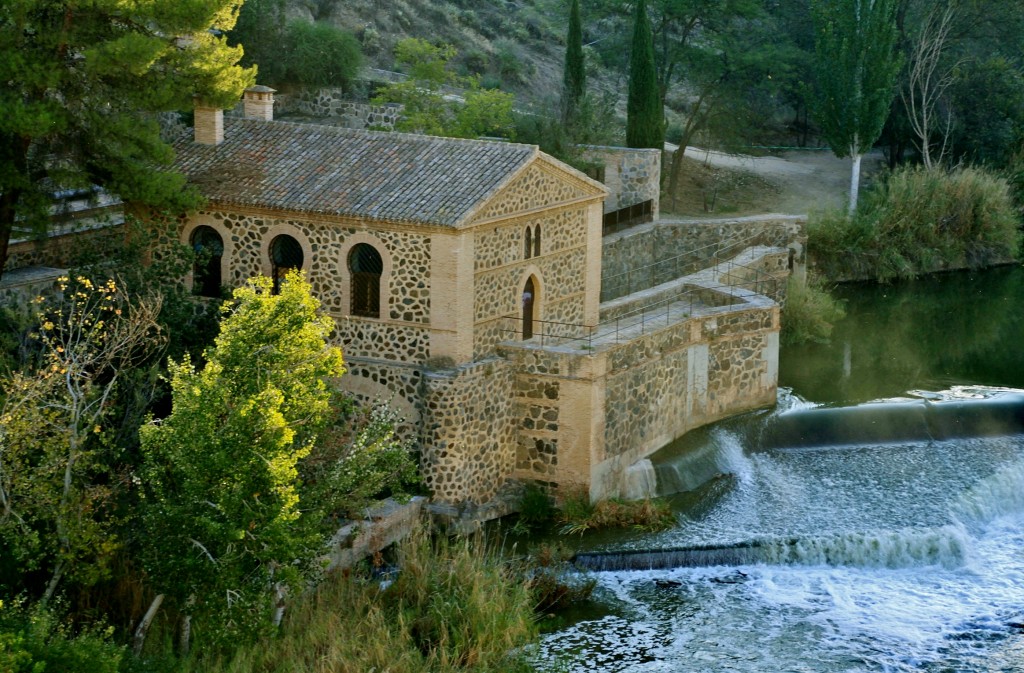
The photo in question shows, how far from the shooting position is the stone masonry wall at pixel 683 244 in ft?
134

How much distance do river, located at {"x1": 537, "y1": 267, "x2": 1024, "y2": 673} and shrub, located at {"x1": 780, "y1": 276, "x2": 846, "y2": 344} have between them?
2.89m

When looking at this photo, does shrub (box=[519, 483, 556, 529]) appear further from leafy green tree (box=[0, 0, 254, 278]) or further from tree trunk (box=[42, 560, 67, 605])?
tree trunk (box=[42, 560, 67, 605])

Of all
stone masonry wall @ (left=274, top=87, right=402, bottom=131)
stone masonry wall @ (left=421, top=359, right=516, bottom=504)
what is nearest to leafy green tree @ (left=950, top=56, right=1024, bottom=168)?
stone masonry wall @ (left=274, top=87, right=402, bottom=131)

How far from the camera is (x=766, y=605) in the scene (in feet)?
81.7

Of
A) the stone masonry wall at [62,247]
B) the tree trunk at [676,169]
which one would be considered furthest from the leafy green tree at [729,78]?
the stone masonry wall at [62,247]

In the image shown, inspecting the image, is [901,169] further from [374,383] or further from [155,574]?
[155,574]

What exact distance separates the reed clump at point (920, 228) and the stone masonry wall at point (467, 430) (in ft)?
69.5

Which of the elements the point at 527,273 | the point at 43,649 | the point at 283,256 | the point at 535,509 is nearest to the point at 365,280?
the point at 283,256

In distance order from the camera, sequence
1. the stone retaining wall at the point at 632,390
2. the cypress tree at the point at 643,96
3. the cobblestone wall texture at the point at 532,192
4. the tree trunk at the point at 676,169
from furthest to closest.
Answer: the tree trunk at the point at 676,169 < the cypress tree at the point at 643,96 < the stone retaining wall at the point at 632,390 < the cobblestone wall texture at the point at 532,192

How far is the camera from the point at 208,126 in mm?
29000

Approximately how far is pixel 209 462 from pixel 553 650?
22.3 ft

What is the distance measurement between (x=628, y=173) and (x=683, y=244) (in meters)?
2.58

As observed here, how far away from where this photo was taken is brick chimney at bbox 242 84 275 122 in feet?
101

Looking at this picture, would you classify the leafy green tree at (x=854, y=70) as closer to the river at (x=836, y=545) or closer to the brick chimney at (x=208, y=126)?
the river at (x=836, y=545)
